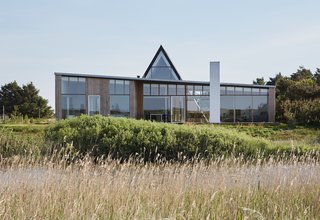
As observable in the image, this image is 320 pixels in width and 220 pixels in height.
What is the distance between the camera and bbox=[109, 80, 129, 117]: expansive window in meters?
30.7

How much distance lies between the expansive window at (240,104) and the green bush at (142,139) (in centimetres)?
1956

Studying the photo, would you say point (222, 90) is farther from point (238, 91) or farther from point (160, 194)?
point (160, 194)

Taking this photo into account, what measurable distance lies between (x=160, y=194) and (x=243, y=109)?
27.0 meters

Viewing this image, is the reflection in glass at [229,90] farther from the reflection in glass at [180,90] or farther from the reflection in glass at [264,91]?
the reflection in glass at [180,90]

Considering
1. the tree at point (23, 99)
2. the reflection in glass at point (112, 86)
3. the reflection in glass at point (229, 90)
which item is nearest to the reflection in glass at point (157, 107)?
the reflection in glass at point (112, 86)

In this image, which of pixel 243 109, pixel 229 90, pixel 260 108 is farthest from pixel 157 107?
pixel 260 108

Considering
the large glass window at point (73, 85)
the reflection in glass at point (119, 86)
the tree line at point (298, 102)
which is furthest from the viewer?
the reflection in glass at point (119, 86)

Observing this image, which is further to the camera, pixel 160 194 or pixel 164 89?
pixel 164 89

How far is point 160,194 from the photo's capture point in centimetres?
475

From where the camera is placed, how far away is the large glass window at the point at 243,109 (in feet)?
102

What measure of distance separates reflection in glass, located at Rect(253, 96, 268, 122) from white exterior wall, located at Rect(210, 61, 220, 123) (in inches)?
Result: 115

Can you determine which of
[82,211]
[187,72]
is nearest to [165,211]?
[82,211]

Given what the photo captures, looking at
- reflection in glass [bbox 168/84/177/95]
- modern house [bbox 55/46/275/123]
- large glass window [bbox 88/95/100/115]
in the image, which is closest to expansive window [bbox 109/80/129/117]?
modern house [bbox 55/46/275/123]

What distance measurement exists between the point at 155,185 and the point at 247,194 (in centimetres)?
112
